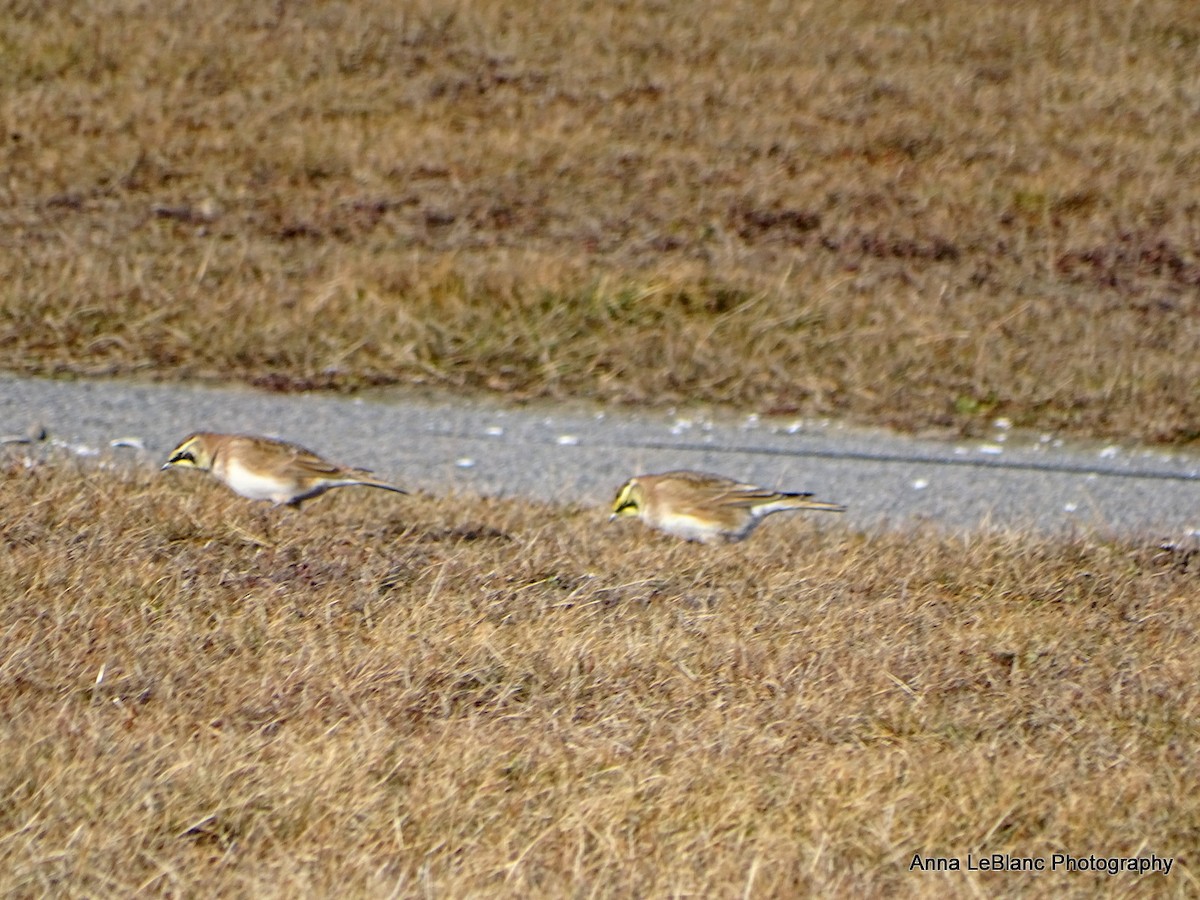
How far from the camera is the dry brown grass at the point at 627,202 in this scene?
9.73 m

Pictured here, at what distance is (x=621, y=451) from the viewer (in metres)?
8.64

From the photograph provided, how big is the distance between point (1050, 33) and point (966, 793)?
45.5 feet

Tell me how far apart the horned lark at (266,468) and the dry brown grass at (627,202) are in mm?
2626

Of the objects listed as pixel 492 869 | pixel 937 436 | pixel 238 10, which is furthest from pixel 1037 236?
pixel 492 869

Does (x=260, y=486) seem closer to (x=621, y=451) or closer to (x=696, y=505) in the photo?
(x=696, y=505)

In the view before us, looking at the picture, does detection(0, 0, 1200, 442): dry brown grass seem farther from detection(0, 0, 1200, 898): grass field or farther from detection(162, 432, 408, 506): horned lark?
detection(162, 432, 408, 506): horned lark

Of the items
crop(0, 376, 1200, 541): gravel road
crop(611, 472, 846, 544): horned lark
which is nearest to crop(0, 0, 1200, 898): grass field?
crop(611, 472, 846, 544): horned lark

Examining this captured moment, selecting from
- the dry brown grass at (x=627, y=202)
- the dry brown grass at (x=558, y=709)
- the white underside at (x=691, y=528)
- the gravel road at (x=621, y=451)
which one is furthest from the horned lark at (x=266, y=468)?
the dry brown grass at (x=627, y=202)

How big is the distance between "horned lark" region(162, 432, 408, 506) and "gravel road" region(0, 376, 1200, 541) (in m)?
0.68

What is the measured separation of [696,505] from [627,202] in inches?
252

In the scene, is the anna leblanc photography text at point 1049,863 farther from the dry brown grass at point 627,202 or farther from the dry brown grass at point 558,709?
the dry brown grass at point 627,202

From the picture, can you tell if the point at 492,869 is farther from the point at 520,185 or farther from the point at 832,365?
the point at 520,185

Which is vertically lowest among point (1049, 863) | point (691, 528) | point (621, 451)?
point (621, 451)

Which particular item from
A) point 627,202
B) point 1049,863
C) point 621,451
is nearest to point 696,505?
point 621,451
